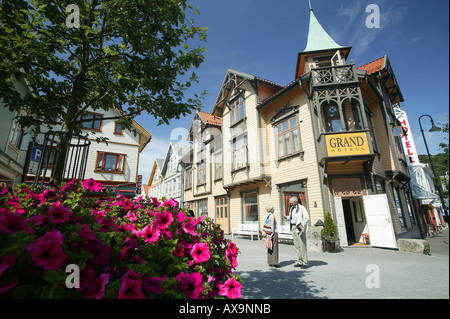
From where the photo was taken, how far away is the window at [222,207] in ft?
57.6

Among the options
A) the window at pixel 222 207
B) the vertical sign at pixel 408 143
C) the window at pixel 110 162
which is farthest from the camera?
the vertical sign at pixel 408 143

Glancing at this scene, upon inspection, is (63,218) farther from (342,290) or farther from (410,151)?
(410,151)

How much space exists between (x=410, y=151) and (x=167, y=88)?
73.1 feet

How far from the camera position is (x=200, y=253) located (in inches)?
71.0

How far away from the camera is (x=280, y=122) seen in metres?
13.2

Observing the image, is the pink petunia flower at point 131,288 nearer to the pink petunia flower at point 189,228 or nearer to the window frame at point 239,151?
the pink petunia flower at point 189,228

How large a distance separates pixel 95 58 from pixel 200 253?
4.43 m

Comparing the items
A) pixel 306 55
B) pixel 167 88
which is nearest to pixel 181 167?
pixel 306 55

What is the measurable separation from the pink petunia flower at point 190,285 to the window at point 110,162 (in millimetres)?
18274

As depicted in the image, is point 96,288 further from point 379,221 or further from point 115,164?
point 115,164

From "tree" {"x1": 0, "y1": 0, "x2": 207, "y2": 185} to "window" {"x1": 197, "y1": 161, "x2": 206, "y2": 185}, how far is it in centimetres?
1633

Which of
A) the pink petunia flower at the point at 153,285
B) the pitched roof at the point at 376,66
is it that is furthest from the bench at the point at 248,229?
the pink petunia flower at the point at 153,285

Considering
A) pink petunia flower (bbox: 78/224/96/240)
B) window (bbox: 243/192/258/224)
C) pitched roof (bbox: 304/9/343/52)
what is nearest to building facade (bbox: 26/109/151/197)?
window (bbox: 243/192/258/224)

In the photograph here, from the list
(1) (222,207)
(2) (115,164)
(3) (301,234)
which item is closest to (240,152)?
(1) (222,207)
